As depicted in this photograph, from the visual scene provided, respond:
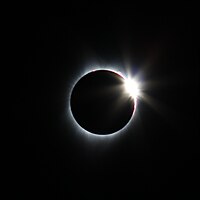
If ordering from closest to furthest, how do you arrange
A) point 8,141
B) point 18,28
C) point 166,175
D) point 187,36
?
point 18,28
point 187,36
point 8,141
point 166,175

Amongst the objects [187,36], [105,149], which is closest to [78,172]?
[105,149]

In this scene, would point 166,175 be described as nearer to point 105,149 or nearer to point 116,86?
point 105,149

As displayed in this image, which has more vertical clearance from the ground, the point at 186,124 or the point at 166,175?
the point at 186,124

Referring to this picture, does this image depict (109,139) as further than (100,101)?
Yes
